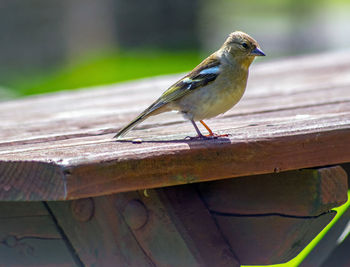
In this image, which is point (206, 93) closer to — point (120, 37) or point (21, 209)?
point (21, 209)

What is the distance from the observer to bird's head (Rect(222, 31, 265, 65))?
3752 millimetres

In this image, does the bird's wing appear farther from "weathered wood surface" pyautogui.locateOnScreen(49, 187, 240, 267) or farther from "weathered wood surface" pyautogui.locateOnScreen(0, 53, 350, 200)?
"weathered wood surface" pyautogui.locateOnScreen(49, 187, 240, 267)

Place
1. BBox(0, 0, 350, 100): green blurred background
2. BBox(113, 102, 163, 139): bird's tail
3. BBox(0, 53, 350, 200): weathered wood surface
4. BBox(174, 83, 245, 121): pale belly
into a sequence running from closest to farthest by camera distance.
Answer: BBox(0, 53, 350, 200): weathered wood surface
BBox(113, 102, 163, 139): bird's tail
BBox(174, 83, 245, 121): pale belly
BBox(0, 0, 350, 100): green blurred background

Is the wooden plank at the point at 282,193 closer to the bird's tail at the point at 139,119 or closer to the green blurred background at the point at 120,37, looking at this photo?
the bird's tail at the point at 139,119

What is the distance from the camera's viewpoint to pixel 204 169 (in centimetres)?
239

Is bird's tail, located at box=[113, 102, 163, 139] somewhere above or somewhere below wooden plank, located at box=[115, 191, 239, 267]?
above

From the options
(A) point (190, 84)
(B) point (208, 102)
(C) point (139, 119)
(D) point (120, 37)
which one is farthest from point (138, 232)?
(D) point (120, 37)

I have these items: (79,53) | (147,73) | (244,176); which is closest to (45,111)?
(244,176)

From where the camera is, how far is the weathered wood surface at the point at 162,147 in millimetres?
2191

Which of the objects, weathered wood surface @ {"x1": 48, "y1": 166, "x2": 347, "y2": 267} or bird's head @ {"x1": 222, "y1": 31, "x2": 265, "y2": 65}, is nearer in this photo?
weathered wood surface @ {"x1": 48, "y1": 166, "x2": 347, "y2": 267}

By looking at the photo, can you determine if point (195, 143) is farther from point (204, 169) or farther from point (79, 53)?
point (79, 53)

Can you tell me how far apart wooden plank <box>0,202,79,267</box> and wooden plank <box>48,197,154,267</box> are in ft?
0.23

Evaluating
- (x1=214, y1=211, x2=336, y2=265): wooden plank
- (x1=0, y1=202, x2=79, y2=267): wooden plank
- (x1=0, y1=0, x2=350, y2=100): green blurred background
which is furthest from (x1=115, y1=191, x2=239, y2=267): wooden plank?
(x1=0, y1=0, x2=350, y2=100): green blurred background

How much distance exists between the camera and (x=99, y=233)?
2.44m
